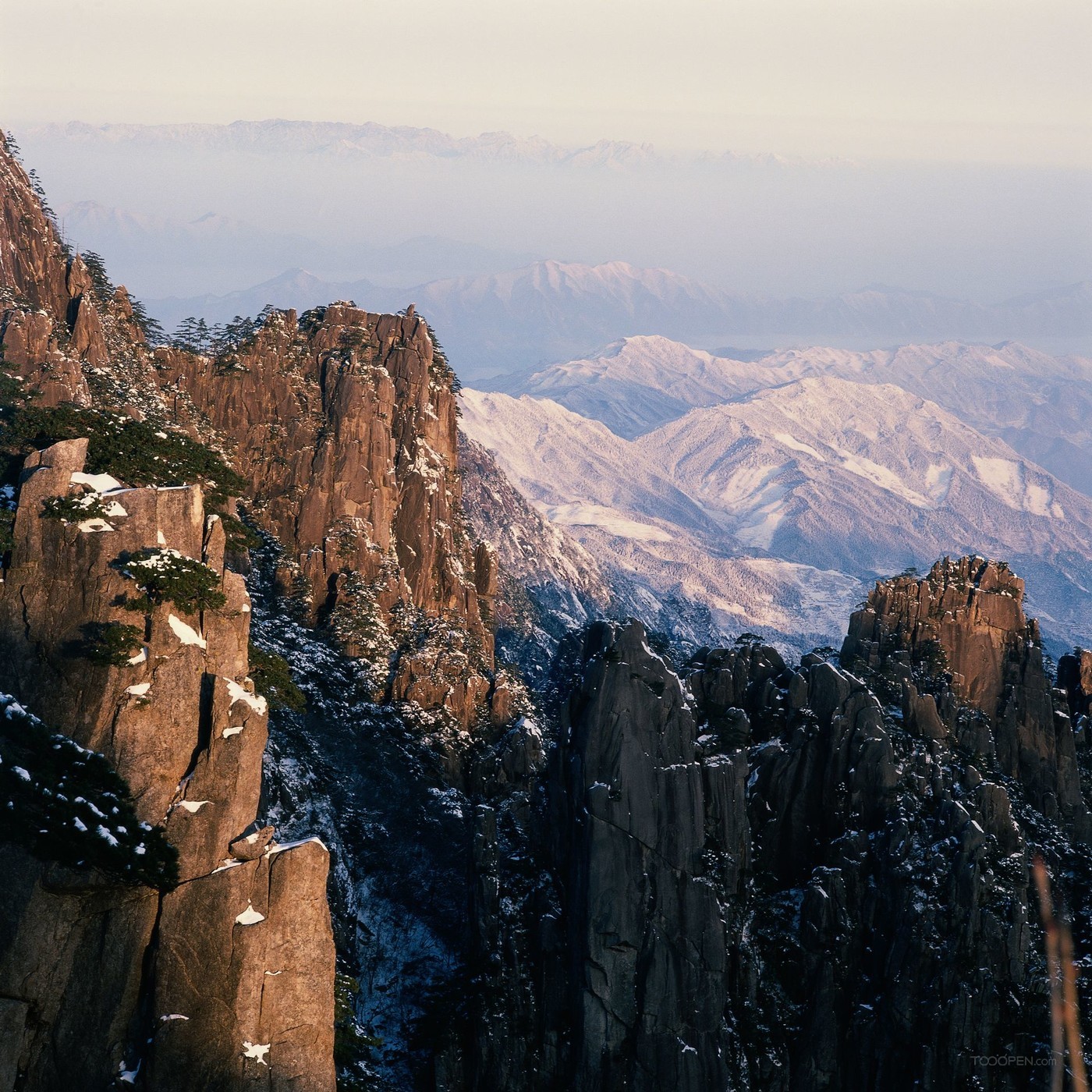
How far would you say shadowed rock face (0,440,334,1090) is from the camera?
3800 centimetres

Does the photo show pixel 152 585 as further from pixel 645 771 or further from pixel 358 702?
pixel 358 702

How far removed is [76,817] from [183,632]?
6421 mm

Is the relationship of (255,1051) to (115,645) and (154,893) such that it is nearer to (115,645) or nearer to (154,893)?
(154,893)

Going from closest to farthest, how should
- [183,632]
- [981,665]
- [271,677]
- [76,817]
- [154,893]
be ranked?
A: [76,817] < [154,893] < [183,632] < [271,677] < [981,665]

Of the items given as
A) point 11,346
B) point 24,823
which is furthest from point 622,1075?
point 11,346

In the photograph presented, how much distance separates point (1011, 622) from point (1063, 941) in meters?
29.6

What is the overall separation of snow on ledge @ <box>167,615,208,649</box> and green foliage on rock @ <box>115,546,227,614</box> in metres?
0.39

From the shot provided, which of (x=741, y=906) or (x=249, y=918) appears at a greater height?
(x=741, y=906)

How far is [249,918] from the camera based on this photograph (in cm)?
3884

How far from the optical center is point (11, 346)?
300ft

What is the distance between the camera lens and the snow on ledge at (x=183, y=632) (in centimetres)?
4138

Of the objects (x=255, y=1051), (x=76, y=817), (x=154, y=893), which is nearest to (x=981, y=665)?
(x=255, y=1051)

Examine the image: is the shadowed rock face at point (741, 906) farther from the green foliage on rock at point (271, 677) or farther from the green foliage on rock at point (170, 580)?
the green foliage on rock at point (170, 580)

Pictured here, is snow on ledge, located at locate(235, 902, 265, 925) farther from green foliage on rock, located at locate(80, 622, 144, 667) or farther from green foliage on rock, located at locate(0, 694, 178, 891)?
green foliage on rock, located at locate(80, 622, 144, 667)
